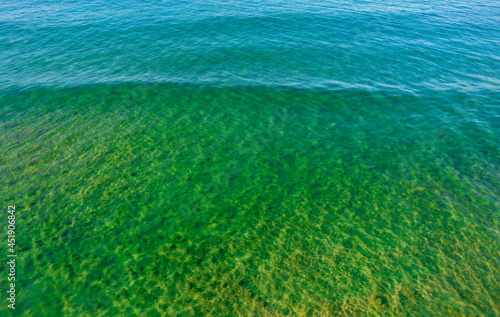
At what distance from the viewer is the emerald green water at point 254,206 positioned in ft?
41.3

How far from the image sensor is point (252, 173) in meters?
18.9

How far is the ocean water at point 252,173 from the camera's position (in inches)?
504

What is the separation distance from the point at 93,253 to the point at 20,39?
3941cm

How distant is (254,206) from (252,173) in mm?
2959

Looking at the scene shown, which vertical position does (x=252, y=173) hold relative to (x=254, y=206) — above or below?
above

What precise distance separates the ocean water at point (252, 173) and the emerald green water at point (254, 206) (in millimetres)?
98

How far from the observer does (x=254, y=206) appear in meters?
16.6

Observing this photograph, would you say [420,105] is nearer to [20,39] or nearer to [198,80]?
[198,80]

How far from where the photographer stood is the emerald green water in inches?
495

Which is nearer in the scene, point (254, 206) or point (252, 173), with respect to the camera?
point (254, 206)

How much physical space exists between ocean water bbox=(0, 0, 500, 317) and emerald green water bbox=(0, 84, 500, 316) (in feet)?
0.32

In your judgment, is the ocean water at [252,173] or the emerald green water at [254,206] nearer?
the emerald green water at [254,206]

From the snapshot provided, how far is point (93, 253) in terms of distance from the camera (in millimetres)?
14094

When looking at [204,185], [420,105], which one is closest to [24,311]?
[204,185]
